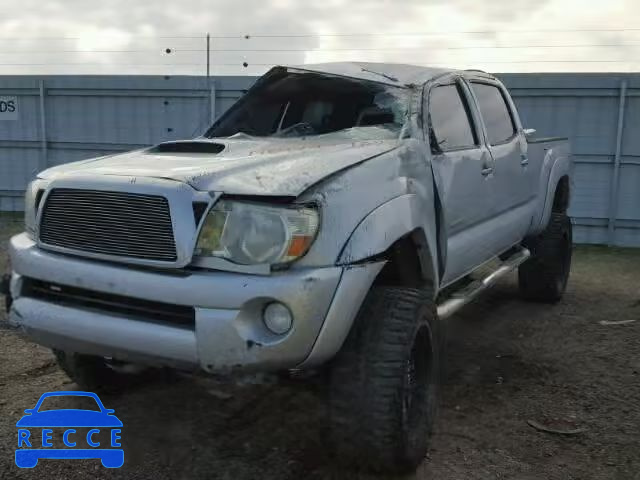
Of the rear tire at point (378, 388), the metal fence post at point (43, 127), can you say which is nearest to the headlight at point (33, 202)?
the rear tire at point (378, 388)

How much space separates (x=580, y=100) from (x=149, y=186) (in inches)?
364

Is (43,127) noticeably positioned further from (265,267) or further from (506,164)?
(265,267)

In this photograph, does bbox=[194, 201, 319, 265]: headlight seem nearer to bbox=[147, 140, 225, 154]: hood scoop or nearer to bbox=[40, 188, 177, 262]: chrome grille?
bbox=[40, 188, 177, 262]: chrome grille

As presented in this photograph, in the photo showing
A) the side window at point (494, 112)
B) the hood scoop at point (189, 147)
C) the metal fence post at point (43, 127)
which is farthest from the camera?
the metal fence post at point (43, 127)

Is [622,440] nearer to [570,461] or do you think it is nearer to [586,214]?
[570,461]

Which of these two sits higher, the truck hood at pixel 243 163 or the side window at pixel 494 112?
the side window at pixel 494 112

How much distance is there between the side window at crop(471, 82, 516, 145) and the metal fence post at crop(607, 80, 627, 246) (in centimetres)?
578

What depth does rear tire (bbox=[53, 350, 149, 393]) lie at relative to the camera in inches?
131

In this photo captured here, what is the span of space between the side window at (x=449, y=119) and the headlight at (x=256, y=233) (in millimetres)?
1356

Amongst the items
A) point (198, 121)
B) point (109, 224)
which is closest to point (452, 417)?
point (109, 224)

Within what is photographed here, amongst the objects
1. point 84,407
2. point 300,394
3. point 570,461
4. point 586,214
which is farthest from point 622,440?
point 586,214

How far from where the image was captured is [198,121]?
38.6ft

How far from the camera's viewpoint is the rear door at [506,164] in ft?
14.2

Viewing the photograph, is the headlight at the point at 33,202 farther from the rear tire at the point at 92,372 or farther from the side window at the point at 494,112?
the side window at the point at 494,112
